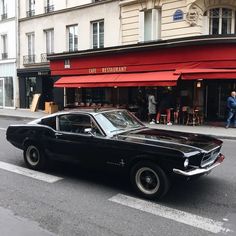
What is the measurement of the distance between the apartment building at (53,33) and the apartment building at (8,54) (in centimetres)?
75

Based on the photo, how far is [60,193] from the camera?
5910mm

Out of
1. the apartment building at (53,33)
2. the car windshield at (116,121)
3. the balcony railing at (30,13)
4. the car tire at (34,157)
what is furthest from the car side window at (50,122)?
the balcony railing at (30,13)

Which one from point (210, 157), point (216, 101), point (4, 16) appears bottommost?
point (210, 157)

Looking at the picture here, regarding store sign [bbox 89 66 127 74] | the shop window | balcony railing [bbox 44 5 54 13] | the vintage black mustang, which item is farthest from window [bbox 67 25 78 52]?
the vintage black mustang

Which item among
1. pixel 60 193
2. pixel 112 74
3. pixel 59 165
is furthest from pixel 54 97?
pixel 60 193

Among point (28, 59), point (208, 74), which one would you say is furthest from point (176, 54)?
point (28, 59)

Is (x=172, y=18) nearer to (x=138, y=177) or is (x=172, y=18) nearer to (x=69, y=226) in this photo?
(x=138, y=177)

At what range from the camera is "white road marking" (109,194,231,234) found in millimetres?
4570

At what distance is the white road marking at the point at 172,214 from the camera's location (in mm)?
4570

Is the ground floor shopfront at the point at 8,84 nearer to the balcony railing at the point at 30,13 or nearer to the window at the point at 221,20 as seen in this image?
the balcony railing at the point at 30,13

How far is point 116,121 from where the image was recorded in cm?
670

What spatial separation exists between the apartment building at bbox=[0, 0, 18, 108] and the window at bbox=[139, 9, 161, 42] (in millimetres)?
12681

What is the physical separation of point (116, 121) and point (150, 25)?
13.4 meters

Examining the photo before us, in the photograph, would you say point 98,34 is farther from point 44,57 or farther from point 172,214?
point 172,214
